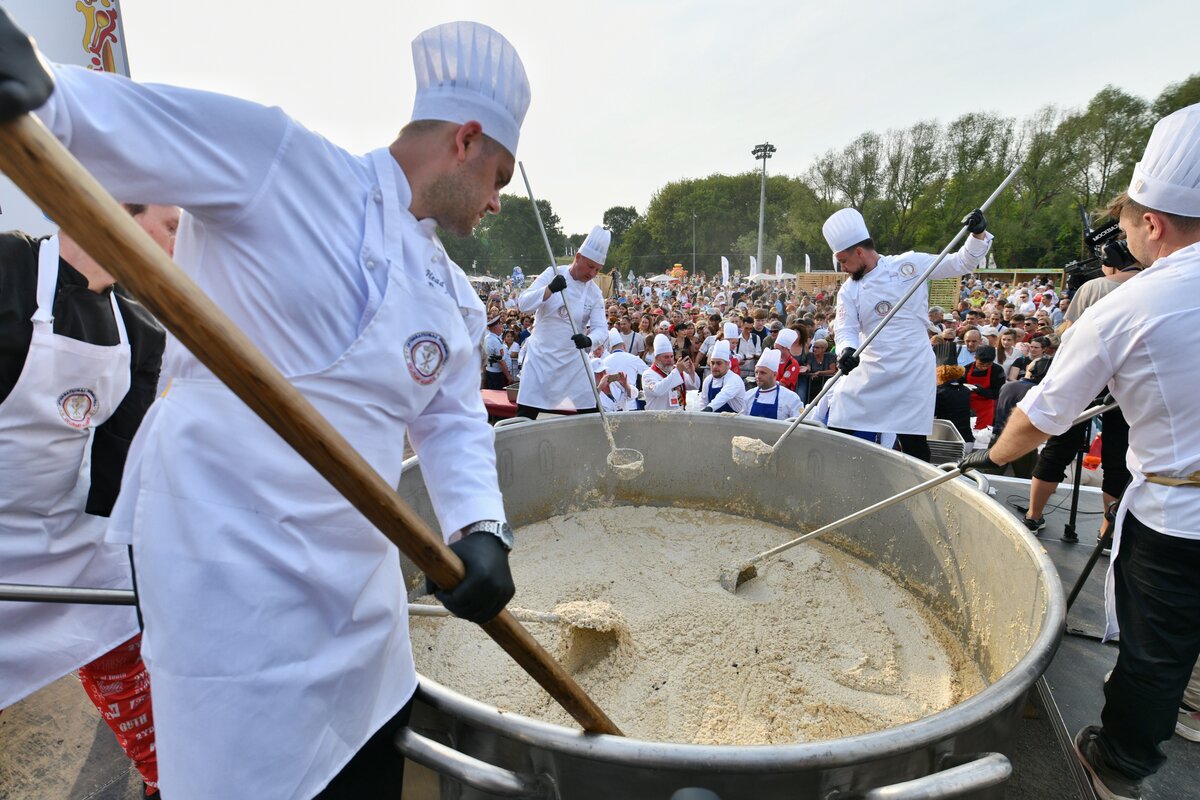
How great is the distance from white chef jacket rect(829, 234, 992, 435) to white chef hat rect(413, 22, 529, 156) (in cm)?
307

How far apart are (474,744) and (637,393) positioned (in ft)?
16.3

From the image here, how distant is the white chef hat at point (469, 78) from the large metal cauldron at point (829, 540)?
1180 millimetres

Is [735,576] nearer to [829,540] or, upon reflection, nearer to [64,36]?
[829,540]

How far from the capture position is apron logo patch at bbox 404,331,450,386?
1079 mm

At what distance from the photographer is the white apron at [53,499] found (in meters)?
1.57

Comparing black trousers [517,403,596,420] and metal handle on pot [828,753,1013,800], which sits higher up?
metal handle on pot [828,753,1013,800]

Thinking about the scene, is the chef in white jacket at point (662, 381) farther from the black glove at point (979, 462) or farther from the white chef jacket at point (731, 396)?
the black glove at point (979, 462)

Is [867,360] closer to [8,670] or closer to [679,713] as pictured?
[679,713]

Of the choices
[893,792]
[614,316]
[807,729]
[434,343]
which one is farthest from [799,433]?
[614,316]

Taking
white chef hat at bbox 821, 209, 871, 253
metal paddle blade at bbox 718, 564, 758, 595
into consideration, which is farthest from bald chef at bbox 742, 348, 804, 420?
metal paddle blade at bbox 718, 564, 758, 595

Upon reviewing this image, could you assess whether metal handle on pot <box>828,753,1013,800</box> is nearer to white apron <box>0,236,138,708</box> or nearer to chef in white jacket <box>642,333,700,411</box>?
white apron <box>0,236,138,708</box>

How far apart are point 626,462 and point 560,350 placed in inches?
Result: 61.2

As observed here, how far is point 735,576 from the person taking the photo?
9.07 ft

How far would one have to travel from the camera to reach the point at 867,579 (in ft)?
9.68
